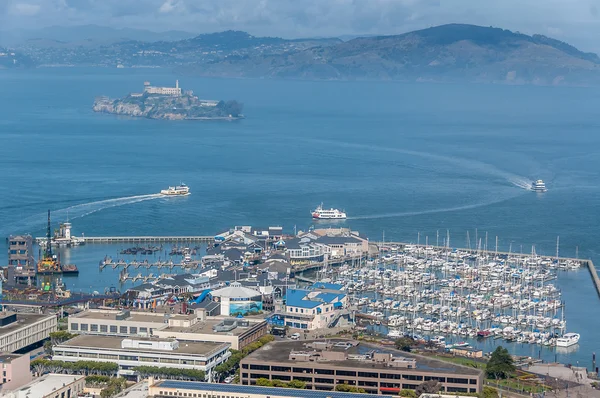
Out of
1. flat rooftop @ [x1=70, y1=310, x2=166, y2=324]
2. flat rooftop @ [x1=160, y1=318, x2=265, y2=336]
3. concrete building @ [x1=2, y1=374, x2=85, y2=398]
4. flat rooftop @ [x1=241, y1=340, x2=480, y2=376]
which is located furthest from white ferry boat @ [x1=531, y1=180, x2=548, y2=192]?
concrete building @ [x1=2, y1=374, x2=85, y2=398]

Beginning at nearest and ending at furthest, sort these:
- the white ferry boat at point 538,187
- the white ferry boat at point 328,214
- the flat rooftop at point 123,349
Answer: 1. the flat rooftop at point 123,349
2. the white ferry boat at point 328,214
3. the white ferry boat at point 538,187

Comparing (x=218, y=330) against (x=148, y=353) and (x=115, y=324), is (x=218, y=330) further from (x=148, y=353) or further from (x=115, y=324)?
(x=115, y=324)

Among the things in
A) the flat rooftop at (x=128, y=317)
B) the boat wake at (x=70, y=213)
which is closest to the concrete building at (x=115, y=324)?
the flat rooftop at (x=128, y=317)

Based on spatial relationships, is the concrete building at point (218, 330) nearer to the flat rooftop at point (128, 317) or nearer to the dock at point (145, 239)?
the flat rooftop at point (128, 317)

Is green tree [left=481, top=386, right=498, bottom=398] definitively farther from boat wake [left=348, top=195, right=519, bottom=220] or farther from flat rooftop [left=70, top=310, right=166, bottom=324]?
boat wake [left=348, top=195, right=519, bottom=220]

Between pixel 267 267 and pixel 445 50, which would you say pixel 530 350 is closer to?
pixel 267 267

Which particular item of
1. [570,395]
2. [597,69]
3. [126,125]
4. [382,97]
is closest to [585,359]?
[570,395]
